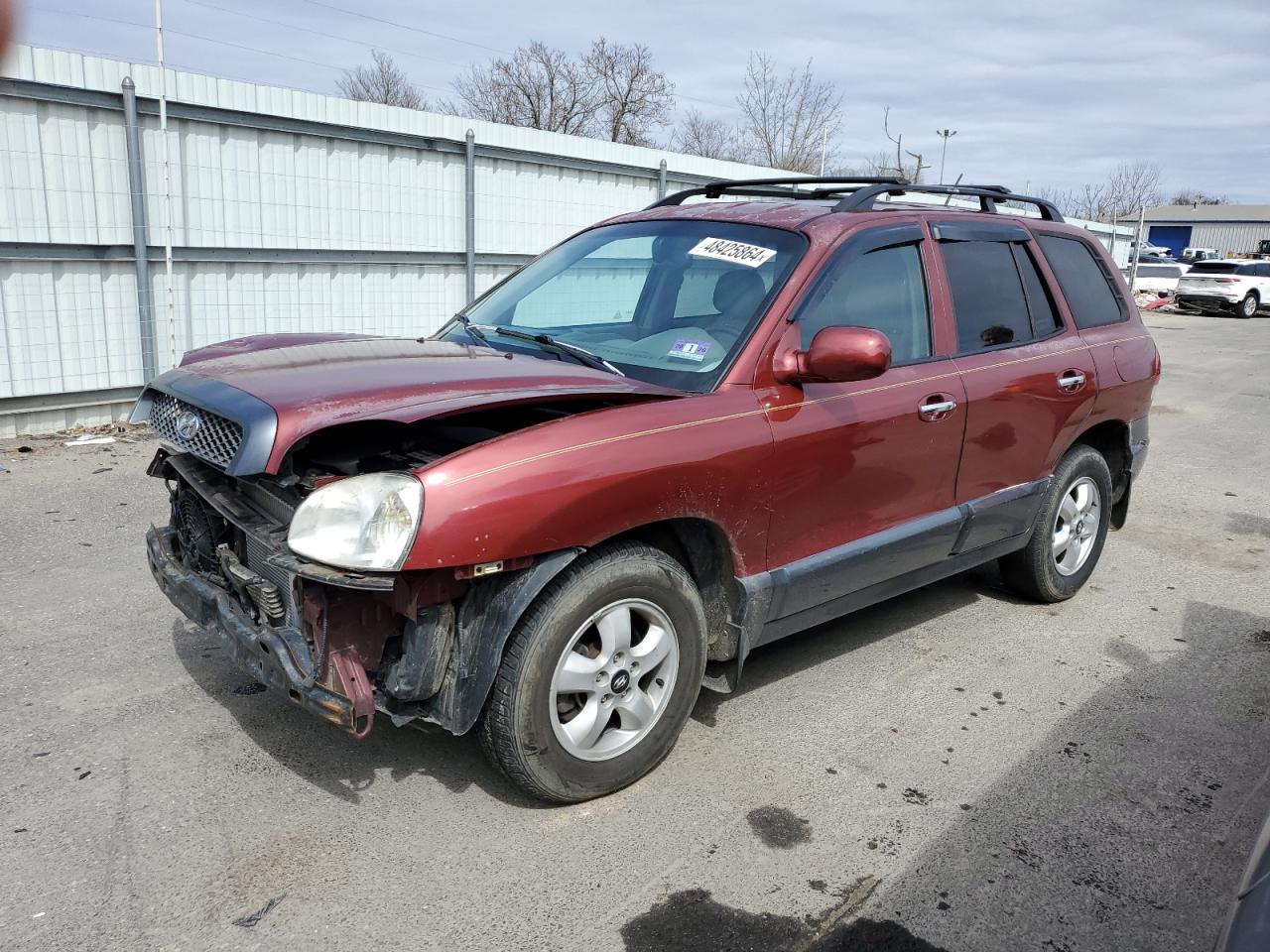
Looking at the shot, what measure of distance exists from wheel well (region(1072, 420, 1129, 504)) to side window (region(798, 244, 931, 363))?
1631mm

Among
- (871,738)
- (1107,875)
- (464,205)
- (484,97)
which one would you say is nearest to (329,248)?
(464,205)

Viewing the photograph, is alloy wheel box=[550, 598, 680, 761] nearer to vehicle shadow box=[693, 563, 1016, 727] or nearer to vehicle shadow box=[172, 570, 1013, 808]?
vehicle shadow box=[172, 570, 1013, 808]

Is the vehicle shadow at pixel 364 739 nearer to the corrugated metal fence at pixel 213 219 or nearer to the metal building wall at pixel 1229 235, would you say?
the corrugated metal fence at pixel 213 219

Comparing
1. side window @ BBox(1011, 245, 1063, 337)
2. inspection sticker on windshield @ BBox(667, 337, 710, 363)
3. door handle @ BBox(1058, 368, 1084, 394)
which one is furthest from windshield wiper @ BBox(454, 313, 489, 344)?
door handle @ BBox(1058, 368, 1084, 394)

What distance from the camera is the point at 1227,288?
29047mm

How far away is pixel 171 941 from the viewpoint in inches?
102

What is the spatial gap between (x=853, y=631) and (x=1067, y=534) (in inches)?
51.5

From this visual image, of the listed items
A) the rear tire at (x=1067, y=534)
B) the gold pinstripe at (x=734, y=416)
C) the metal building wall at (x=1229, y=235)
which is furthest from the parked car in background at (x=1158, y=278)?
the metal building wall at (x=1229, y=235)

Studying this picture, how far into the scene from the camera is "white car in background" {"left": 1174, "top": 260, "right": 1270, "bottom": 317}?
1146 inches

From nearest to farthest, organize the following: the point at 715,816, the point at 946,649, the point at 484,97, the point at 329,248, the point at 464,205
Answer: the point at 715,816 → the point at 946,649 → the point at 329,248 → the point at 464,205 → the point at 484,97

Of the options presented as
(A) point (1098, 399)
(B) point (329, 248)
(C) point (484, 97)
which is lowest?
(A) point (1098, 399)

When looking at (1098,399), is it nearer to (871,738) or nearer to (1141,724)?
(1141,724)

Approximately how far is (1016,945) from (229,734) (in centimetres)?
262

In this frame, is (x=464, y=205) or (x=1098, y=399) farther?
(x=464, y=205)
